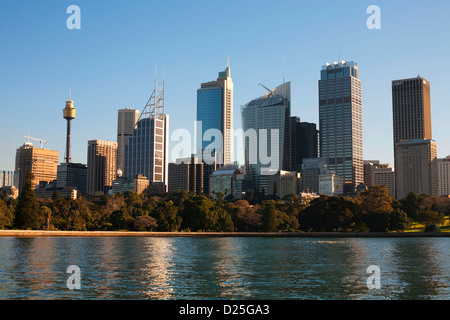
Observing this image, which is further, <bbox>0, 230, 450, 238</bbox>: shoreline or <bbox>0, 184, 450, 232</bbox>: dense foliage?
<bbox>0, 184, 450, 232</bbox>: dense foliage

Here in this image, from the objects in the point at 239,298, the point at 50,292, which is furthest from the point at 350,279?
the point at 50,292

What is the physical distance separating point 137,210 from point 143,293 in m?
140

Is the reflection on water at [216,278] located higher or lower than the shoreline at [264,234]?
higher

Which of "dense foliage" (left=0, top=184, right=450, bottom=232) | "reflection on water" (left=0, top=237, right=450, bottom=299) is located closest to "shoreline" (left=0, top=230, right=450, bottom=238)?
"dense foliage" (left=0, top=184, right=450, bottom=232)

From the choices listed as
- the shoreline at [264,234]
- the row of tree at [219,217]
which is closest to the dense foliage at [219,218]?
the row of tree at [219,217]

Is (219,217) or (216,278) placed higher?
(219,217)

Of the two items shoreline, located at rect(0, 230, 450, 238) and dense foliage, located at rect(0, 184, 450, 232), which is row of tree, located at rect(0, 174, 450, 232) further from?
shoreline, located at rect(0, 230, 450, 238)

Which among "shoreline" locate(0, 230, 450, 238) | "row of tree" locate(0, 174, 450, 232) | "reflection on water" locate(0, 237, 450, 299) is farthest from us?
"row of tree" locate(0, 174, 450, 232)

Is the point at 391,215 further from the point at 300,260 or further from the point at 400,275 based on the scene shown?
the point at 400,275

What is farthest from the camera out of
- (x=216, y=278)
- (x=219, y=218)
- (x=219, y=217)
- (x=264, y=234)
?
(x=219, y=217)

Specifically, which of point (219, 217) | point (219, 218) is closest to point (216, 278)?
point (219, 218)

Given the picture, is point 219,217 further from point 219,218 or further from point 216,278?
point 216,278

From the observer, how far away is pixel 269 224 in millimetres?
182250

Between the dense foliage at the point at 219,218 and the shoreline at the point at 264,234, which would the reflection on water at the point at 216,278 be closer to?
the shoreline at the point at 264,234
